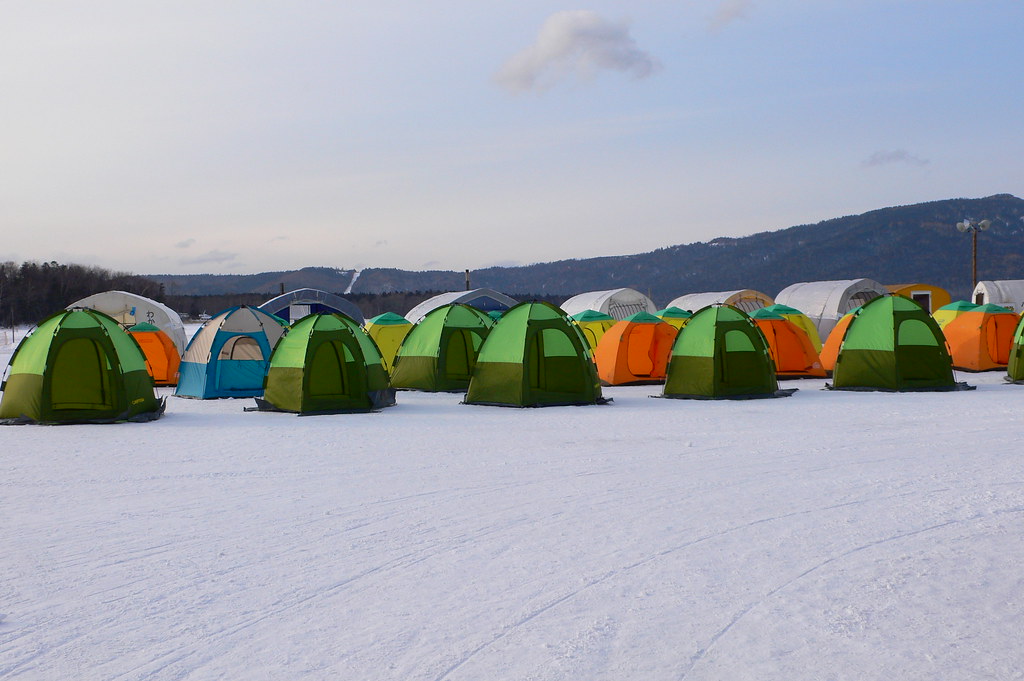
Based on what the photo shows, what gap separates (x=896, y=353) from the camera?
15.8 meters

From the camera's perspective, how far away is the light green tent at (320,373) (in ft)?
44.9

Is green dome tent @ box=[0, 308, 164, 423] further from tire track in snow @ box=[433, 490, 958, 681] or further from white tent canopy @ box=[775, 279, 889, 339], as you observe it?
white tent canopy @ box=[775, 279, 889, 339]

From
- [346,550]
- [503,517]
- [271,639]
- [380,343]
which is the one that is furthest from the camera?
[380,343]

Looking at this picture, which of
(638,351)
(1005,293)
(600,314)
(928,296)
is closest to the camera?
(638,351)

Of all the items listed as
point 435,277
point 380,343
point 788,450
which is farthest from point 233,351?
point 435,277

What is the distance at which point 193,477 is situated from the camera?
27.0 feet

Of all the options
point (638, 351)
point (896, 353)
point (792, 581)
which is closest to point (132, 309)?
point (638, 351)

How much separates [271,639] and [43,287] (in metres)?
68.6

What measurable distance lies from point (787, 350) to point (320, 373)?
1032 cm

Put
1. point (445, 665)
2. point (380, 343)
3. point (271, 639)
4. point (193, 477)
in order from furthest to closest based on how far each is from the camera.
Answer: point (380, 343) → point (193, 477) → point (271, 639) → point (445, 665)

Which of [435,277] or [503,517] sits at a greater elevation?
[435,277]

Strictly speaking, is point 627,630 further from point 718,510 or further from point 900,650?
point 718,510

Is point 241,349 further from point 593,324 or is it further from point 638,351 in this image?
point 593,324

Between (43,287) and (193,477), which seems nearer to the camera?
(193,477)
